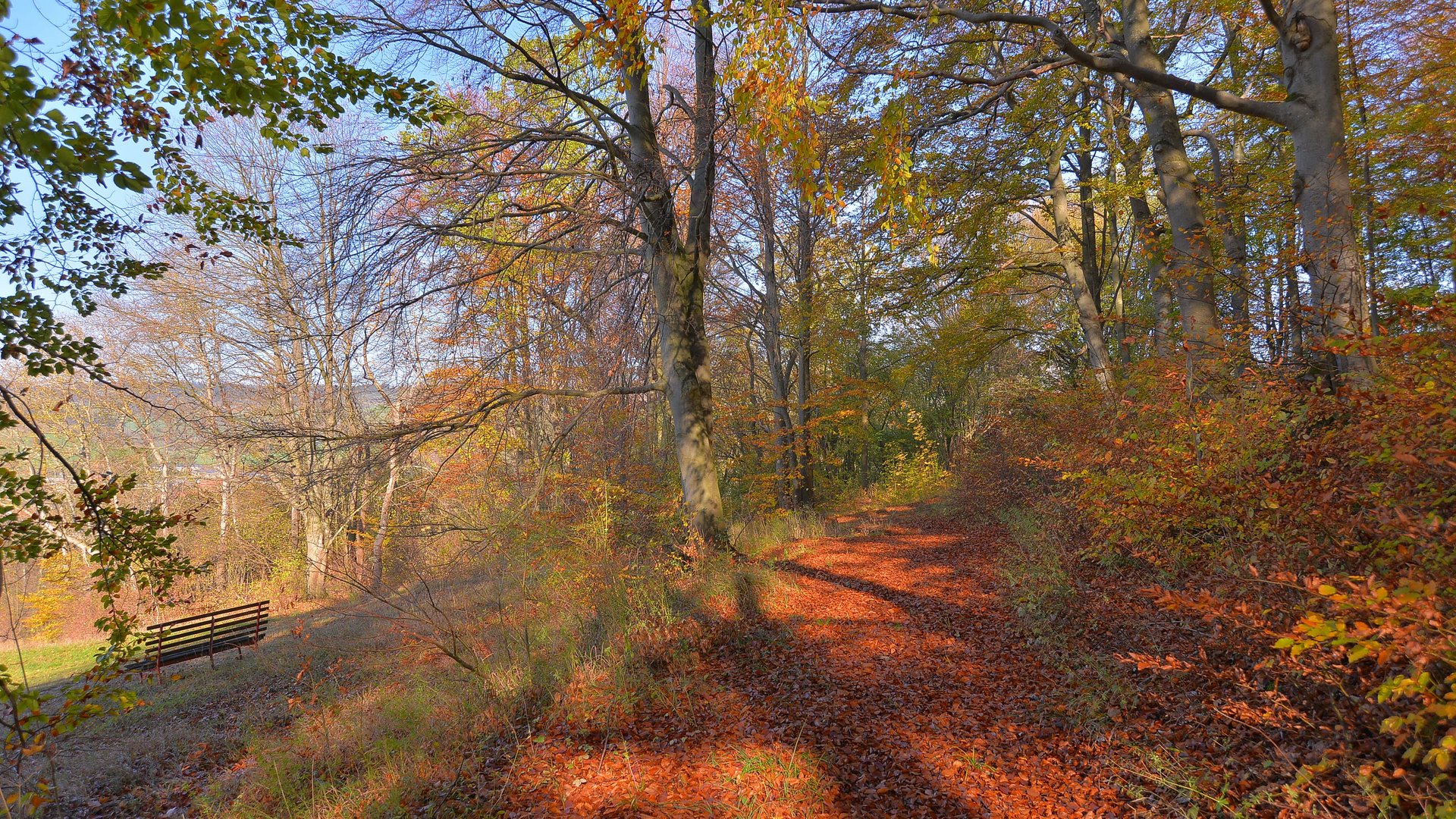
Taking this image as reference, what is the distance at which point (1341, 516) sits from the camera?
135 inches

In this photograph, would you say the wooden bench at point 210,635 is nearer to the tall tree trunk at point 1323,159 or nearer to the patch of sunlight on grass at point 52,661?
the patch of sunlight on grass at point 52,661

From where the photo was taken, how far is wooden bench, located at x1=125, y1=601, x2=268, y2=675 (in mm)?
10758

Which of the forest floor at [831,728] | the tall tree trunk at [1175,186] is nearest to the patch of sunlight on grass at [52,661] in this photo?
the forest floor at [831,728]

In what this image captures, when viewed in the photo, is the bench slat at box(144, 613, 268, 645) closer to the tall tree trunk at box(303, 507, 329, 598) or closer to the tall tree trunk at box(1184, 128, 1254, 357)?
the tall tree trunk at box(303, 507, 329, 598)

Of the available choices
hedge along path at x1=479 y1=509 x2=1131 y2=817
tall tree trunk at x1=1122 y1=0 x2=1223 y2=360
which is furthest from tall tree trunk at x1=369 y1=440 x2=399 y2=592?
tall tree trunk at x1=1122 y1=0 x2=1223 y2=360

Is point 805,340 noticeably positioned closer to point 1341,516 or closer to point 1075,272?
point 1075,272

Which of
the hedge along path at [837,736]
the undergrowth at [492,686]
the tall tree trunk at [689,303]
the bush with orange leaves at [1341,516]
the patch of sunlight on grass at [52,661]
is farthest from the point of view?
the patch of sunlight on grass at [52,661]

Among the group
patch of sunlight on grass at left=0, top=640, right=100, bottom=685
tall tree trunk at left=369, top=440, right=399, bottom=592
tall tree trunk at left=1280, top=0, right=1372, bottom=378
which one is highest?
tall tree trunk at left=1280, top=0, right=1372, bottom=378

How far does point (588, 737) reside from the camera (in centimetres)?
464

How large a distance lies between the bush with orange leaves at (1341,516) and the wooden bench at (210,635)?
1364 centimetres

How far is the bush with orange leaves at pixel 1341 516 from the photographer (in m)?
2.40

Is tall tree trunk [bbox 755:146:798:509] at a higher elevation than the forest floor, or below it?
higher

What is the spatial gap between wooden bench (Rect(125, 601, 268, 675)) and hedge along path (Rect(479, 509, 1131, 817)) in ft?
32.1

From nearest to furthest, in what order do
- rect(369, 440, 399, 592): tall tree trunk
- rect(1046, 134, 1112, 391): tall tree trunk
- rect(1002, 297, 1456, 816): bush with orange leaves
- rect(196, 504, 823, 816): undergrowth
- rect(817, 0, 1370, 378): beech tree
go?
rect(1002, 297, 1456, 816): bush with orange leaves < rect(196, 504, 823, 816): undergrowth < rect(817, 0, 1370, 378): beech tree < rect(1046, 134, 1112, 391): tall tree trunk < rect(369, 440, 399, 592): tall tree trunk
